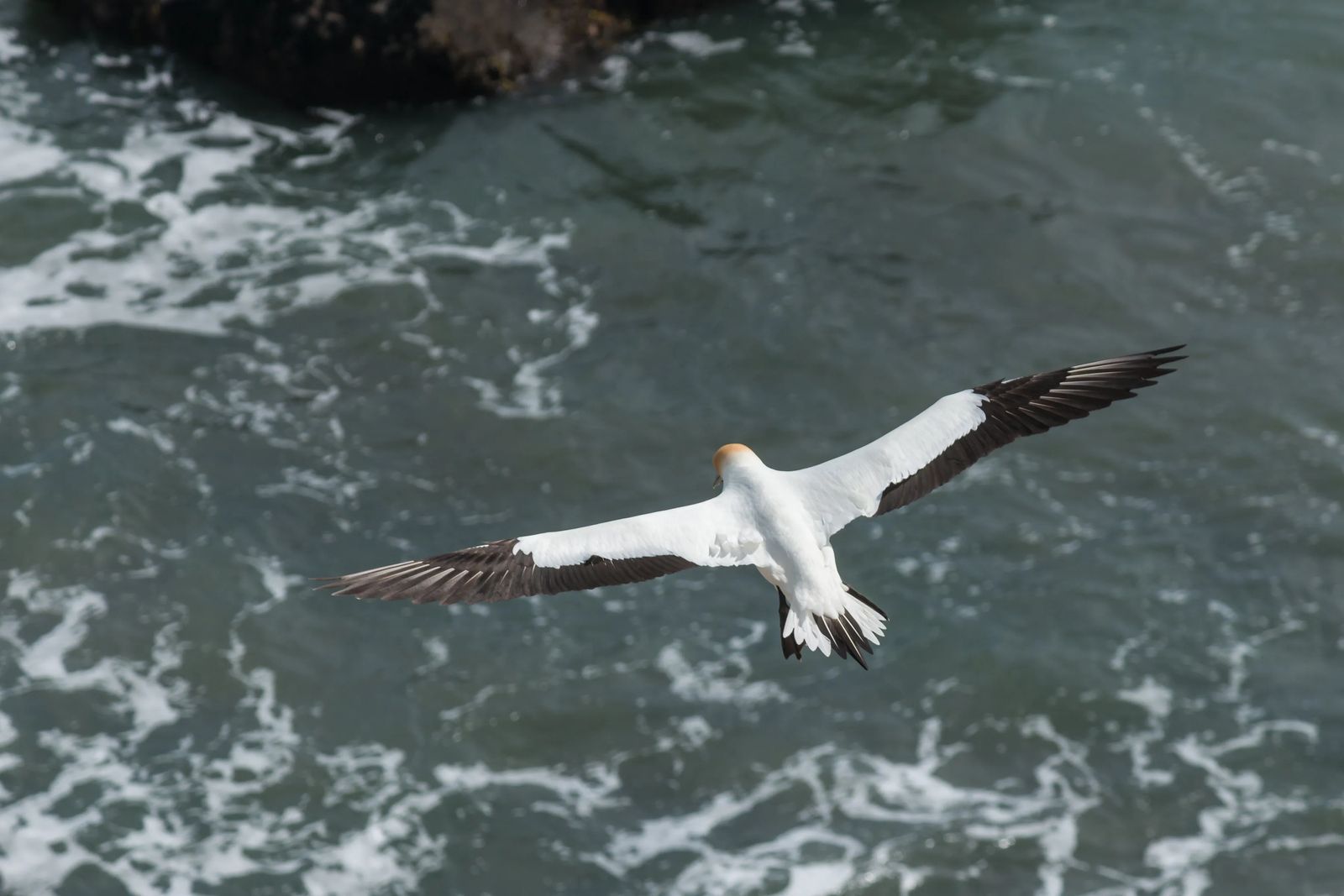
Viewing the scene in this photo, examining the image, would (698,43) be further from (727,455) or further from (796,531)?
(796,531)

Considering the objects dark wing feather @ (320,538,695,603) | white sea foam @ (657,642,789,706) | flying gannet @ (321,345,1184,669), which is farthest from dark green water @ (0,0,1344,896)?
dark wing feather @ (320,538,695,603)

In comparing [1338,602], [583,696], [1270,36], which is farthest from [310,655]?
[1270,36]

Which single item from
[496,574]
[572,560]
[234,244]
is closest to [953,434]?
[572,560]

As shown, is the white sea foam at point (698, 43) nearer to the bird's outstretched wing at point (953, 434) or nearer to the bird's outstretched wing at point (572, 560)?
the bird's outstretched wing at point (953, 434)

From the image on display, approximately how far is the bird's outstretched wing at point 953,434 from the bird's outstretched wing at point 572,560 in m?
0.51

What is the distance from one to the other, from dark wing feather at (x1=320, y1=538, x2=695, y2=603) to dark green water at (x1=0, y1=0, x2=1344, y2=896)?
4774mm

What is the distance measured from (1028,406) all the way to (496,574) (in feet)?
9.59

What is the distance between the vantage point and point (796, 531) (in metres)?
8.50

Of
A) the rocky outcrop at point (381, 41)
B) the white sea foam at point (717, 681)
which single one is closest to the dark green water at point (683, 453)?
the white sea foam at point (717, 681)

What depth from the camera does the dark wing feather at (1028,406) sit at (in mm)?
8797

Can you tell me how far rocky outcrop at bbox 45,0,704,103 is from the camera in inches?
715

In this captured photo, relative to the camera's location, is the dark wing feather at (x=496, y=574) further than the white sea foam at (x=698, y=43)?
No

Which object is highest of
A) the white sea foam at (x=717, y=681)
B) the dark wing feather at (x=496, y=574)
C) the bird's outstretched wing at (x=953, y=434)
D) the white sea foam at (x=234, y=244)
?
the bird's outstretched wing at (x=953, y=434)

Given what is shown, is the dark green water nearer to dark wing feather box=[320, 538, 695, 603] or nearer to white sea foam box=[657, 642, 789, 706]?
white sea foam box=[657, 642, 789, 706]
